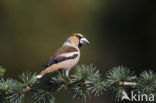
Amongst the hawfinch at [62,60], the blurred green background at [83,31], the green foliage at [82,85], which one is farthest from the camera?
the blurred green background at [83,31]

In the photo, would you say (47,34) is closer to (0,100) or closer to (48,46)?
(48,46)

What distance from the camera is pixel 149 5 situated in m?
10.5

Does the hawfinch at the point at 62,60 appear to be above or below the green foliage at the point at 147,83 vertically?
above

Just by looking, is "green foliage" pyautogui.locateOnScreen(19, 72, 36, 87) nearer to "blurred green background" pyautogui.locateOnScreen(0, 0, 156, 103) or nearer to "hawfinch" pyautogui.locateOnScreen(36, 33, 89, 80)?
"hawfinch" pyautogui.locateOnScreen(36, 33, 89, 80)

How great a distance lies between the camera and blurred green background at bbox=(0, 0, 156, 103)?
9062 mm

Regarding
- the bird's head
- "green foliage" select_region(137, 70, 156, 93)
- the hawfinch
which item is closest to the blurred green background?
the bird's head

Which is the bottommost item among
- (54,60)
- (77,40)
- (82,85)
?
(82,85)

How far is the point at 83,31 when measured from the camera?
9.84 meters

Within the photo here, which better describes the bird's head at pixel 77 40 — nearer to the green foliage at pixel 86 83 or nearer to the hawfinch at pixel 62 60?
the hawfinch at pixel 62 60

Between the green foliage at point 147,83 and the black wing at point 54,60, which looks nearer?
the green foliage at point 147,83

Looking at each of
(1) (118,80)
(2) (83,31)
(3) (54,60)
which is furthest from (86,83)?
(2) (83,31)

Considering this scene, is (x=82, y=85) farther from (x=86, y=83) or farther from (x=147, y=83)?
(x=147, y=83)

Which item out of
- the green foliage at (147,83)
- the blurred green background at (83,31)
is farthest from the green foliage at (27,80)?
the blurred green background at (83,31)

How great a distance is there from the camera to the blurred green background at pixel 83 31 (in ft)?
29.7
